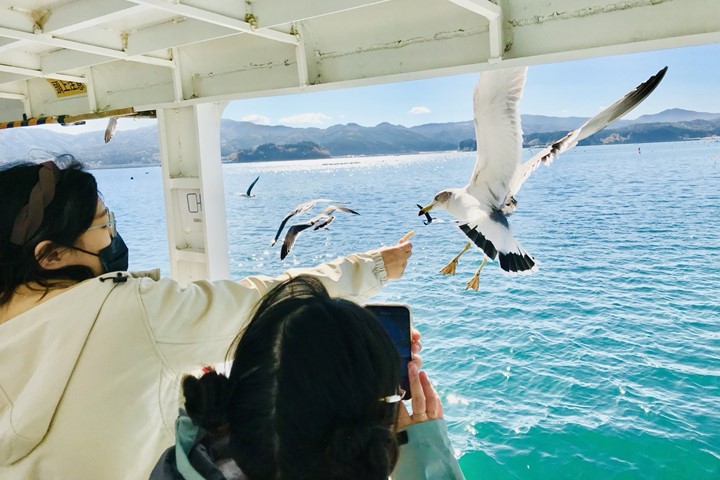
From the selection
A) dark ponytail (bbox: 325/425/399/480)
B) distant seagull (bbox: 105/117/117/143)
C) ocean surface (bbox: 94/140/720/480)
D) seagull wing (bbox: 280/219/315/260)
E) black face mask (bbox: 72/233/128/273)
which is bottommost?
ocean surface (bbox: 94/140/720/480)

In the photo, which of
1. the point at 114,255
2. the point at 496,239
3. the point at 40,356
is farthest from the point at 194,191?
the point at 40,356

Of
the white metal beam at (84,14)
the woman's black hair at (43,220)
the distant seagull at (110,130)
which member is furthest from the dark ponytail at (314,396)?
the distant seagull at (110,130)

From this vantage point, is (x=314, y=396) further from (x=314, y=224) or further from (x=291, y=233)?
(x=291, y=233)

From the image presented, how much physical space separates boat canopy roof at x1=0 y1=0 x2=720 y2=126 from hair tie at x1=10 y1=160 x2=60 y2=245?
1.57 meters

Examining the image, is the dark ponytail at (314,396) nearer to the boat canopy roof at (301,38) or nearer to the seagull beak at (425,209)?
the boat canopy roof at (301,38)

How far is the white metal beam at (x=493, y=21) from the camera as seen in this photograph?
2.08 meters

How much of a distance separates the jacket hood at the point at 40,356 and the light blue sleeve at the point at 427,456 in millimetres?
469

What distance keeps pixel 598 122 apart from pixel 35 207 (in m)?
2.48

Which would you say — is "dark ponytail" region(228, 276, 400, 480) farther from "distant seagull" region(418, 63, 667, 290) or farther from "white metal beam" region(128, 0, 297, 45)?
"distant seagull" region(418, 63, 667, 290)

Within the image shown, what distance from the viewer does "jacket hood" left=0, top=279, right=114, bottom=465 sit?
2.52 ft

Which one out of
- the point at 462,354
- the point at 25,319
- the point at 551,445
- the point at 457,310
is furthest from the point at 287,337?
the point at 457,310

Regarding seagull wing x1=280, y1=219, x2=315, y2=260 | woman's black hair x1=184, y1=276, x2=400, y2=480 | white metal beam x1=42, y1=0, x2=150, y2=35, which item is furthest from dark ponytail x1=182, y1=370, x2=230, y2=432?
seagull wing x1=280, y1=219, x2=315, y2=260

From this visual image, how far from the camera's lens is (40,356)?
2.58 feet

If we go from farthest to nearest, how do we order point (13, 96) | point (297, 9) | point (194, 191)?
point (13, 96)
point (194, 191)
point (297, 9)
